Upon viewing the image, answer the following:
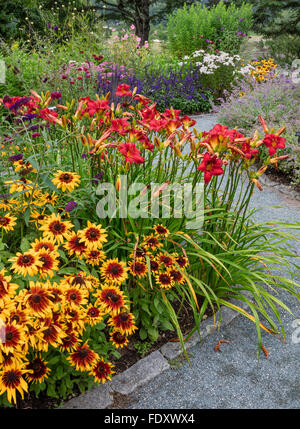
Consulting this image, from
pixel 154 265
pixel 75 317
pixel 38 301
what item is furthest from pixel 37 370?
pixel 154 265

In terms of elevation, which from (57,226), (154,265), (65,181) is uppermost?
(65,181)

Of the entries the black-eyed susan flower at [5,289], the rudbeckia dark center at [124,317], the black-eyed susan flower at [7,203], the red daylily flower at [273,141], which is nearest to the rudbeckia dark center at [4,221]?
the black-eyed susan flower at [7,203]

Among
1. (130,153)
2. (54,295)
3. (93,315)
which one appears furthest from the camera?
(130,153)

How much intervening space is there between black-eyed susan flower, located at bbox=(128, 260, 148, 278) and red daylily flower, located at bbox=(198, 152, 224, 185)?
57cm

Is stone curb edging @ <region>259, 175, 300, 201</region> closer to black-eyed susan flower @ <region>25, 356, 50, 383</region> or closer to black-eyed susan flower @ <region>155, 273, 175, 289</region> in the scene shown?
black-eyed susan flower @ <region>155, 273, 175, 289</region>

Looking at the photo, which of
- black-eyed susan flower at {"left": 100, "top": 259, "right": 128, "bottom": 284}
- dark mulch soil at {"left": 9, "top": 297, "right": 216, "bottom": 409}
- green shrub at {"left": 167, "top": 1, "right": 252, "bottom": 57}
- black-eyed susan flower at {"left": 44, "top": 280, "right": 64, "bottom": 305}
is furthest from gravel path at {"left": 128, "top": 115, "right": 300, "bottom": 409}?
green shrub at {"left": 167, "top": 1, "right": 252, "bottom": 57}

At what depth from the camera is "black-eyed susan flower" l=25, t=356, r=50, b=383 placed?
4.54 ft

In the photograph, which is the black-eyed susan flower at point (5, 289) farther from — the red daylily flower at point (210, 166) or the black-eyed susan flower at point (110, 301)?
the red daylily flower at point (210, 166)

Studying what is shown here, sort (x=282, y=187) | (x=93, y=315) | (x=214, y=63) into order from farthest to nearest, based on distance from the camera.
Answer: (x=214, y=63) < (x=282, y=187) < (x=93, y=315)

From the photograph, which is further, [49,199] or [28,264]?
[49,199]

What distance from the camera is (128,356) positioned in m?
1.89

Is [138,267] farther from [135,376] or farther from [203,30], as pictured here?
[203,30]

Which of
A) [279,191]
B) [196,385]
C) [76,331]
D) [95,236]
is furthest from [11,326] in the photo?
[279,191]

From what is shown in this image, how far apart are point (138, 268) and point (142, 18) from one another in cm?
1257
